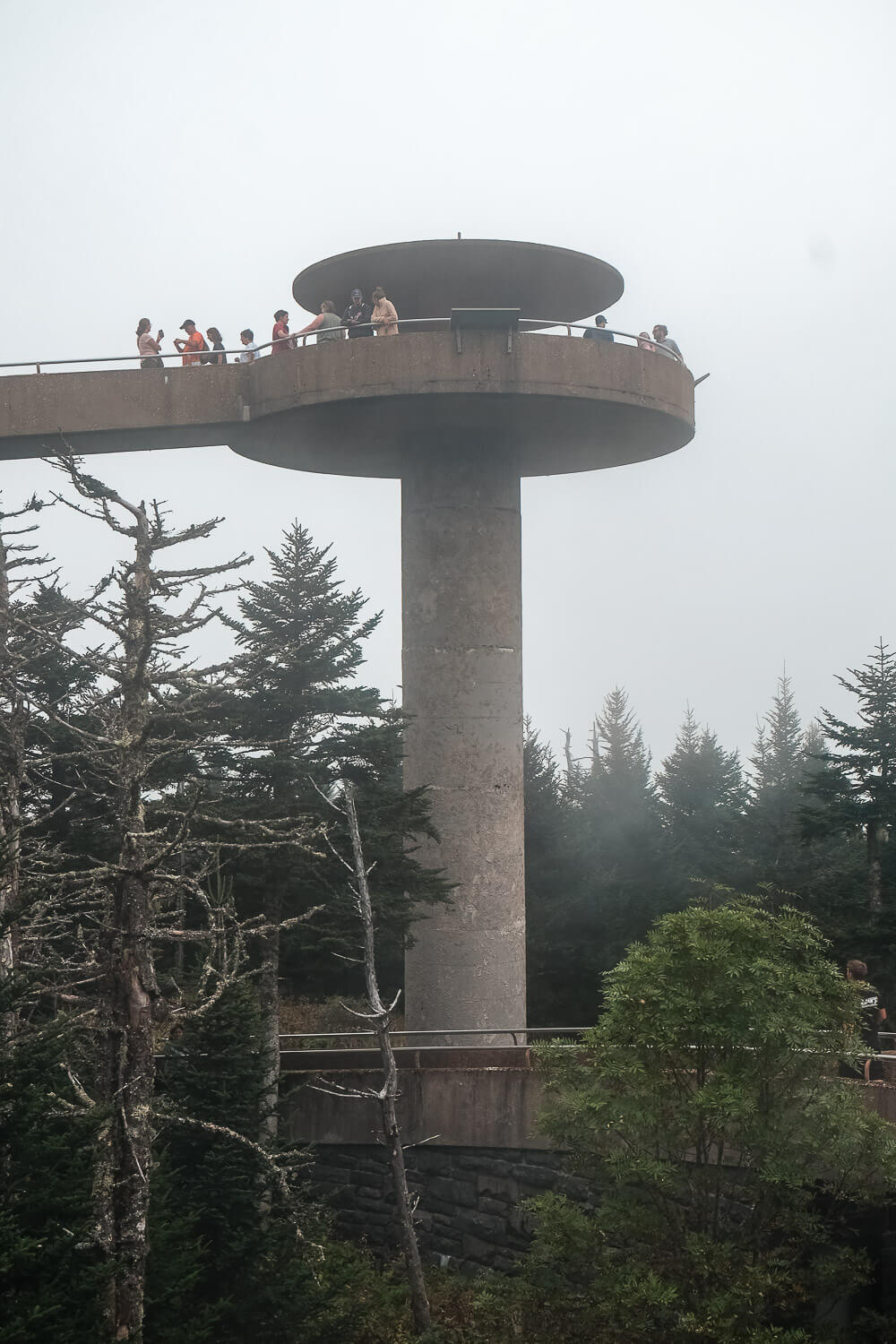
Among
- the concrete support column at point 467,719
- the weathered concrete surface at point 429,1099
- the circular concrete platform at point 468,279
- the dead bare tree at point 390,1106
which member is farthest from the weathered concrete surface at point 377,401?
the weathered concrete surface at point 429,1099

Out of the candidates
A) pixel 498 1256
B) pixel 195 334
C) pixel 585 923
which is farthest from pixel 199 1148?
pixel 585 923

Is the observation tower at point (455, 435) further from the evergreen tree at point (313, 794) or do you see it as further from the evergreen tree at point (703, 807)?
the evergreen tree at point (703, 807)

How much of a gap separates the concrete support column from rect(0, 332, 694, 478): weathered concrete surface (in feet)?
3.72

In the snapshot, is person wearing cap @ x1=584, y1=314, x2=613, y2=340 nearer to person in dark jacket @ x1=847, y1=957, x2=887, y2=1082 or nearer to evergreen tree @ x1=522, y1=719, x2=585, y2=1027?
person in dark jacket @ x1=847, y1=957, x2=887, y2=1082

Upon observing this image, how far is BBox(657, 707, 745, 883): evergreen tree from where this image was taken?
43325 millimetres

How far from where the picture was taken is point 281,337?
28609mm

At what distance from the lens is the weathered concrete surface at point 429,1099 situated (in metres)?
23.9

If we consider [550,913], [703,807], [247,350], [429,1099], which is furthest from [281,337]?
[703,807]

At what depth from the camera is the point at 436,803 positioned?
27.6 meters

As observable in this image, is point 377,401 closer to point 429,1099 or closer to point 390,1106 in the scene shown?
point 429,1099

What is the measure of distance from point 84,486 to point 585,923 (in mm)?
26855

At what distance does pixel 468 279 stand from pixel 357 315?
7.82ft

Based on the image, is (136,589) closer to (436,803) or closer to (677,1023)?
(677,1023)

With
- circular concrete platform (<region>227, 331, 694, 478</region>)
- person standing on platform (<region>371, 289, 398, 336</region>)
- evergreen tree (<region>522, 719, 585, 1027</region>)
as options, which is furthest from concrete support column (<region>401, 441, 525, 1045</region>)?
evergreen tree (<region>522, 719, 585, 1027</region>)
